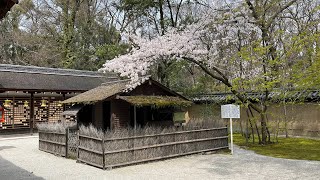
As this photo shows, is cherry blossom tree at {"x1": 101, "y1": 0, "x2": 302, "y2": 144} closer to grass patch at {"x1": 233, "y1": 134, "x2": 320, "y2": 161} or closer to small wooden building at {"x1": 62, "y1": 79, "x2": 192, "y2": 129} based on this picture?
small wooden building at {"x1": 62, "y1": 79, "x2": 192, "y2": 129}

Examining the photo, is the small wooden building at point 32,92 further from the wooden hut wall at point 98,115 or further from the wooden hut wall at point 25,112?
the wooden hut wall at point 98,115

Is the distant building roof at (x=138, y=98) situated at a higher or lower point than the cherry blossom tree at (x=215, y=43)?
lower

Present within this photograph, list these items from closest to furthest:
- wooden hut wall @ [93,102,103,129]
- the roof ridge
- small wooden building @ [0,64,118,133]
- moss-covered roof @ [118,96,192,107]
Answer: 1. moss-covered roof @ [118,96,192,107]
2. wooden hut wall @ [93,102,103,129]
3. small wooden building @ [0,64,118,133]
4. the roof ridge

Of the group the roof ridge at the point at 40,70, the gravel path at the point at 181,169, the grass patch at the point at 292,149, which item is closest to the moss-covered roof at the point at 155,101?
the gravel path at the point at 181,169

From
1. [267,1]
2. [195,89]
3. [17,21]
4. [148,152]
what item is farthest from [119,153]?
[17,21]

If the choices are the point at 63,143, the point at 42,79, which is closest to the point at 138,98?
the point at 63,143

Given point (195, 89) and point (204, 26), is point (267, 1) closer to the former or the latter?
point (204, 26)

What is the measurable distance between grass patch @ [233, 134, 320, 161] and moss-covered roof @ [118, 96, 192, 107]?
341cm

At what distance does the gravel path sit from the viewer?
25.0ft

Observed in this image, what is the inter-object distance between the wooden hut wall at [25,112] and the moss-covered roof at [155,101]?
10.5 m

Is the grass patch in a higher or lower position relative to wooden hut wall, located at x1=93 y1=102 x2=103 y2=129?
lower

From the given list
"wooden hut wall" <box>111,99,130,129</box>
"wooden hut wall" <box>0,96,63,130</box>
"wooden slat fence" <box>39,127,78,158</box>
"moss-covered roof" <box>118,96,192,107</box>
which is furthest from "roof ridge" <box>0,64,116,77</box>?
"moss-covered roof" <box>118,96,192,107</box>

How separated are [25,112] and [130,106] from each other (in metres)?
10.5

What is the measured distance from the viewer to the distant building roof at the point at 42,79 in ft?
60.2
